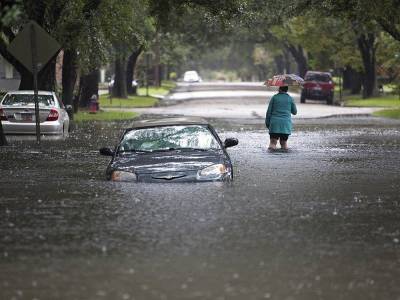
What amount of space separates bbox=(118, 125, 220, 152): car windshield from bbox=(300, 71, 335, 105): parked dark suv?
4157cm

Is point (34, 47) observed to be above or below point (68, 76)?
above

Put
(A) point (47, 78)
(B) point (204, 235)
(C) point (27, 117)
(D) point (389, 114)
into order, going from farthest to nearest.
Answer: (D) point (389, 114)
(A) point (47, 78)
(C) point (27, 117)
(B) point (204, 235)

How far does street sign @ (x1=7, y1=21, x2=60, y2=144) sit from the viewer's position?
20.8 meters

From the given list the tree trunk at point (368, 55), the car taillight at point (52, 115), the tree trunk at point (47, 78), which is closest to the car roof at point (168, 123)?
the car taillight at point (52, 115)

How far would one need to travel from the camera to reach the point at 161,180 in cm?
1312

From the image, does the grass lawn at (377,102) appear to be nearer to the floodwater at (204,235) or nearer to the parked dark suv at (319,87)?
the parked dark suv at (319,87)

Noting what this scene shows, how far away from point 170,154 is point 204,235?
421 cm

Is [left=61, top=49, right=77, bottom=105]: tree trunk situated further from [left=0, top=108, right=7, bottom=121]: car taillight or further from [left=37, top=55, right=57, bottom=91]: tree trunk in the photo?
[left=0, top=108, right=7, bottom=121]: car taillight

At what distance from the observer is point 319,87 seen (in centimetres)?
5531

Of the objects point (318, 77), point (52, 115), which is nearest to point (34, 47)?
point (52, 115)

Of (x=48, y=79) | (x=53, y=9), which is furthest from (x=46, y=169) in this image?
(x=48, y=79)

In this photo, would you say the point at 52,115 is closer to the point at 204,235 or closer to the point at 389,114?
the point at 204,235

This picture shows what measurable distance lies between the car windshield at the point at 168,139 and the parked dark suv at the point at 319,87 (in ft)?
136

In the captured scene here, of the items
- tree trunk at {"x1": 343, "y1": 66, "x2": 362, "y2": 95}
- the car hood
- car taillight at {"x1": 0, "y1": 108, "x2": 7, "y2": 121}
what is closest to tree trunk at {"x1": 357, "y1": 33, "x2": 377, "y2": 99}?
tree trunk at {"x1": 343, "y1": 66, "x2": 362, "y2": 95}
